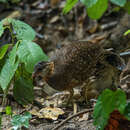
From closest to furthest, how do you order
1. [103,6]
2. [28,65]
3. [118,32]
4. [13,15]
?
[28,65]
[103,6]
[118,32]
[13,15]

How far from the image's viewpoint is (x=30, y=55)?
2020 millimetres

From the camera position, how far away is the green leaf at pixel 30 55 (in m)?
2.00

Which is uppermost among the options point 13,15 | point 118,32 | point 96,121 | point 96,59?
point 13,15

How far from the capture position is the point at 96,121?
1891 mm

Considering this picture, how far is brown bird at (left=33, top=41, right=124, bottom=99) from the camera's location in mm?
3461

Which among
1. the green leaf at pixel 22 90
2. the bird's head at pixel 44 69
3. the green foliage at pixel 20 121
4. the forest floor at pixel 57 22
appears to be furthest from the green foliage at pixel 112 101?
the forest floor at pixel 57 22

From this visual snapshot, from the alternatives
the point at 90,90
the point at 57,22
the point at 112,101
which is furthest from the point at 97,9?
the point at 57,22

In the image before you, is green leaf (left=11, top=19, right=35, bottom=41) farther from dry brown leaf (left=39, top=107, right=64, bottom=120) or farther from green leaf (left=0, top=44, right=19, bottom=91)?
dry brown leaf (left=39, top=107, right=64, bottom=120)

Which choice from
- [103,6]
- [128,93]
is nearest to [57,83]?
[128,93]

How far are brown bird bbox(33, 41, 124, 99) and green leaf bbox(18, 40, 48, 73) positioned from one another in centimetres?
145

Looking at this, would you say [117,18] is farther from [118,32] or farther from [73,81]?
[73,81]

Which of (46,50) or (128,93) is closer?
(128,93)

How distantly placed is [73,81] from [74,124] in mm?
906

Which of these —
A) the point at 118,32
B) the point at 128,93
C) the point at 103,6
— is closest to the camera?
the point at 103,6
